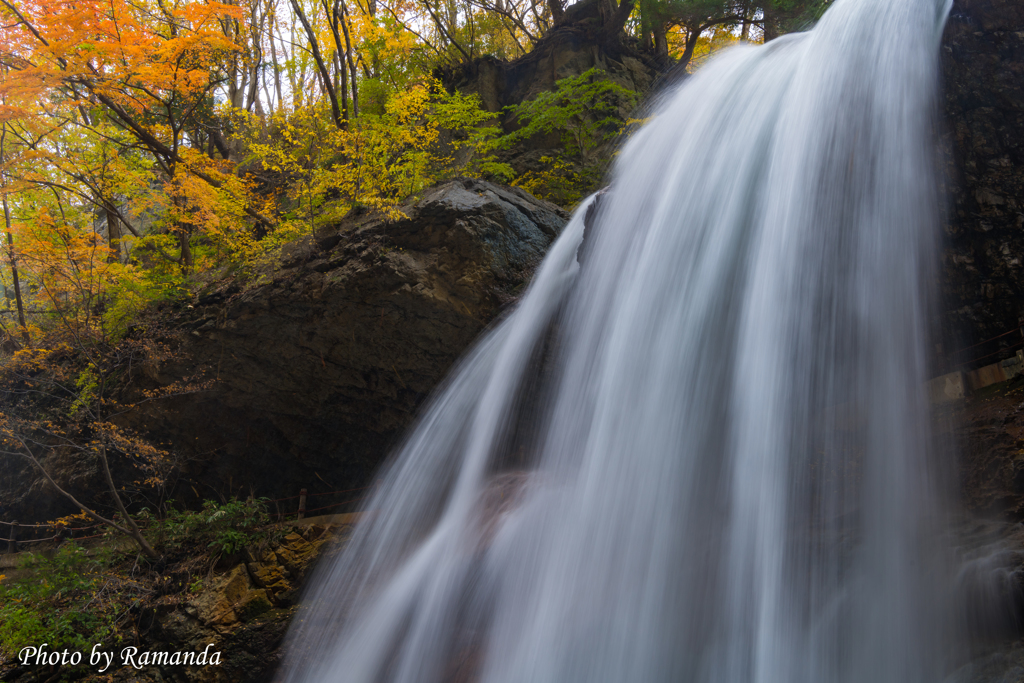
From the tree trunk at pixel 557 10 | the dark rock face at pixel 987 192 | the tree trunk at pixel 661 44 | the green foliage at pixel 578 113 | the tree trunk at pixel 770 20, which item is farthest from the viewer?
the tree trunk at pixel 661 44

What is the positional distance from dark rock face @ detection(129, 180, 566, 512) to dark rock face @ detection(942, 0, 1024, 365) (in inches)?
209

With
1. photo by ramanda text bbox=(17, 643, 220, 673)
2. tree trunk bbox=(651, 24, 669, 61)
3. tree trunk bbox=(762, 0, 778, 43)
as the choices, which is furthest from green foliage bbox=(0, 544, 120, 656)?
tree trunk bbox=(651, 24, 669, 61)

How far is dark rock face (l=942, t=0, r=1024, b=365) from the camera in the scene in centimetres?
478

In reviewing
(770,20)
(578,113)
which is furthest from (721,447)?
(770,20)

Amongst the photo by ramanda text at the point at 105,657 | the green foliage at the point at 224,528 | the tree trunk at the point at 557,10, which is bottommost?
the photo by ramanda text at the point at 105,657

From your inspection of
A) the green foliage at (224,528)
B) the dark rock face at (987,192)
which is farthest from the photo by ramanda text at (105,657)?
the dark rock face at (987,192)

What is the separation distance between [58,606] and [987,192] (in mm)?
12553

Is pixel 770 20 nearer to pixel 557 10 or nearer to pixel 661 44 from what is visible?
pixel 661 44

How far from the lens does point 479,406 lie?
743 centimetres

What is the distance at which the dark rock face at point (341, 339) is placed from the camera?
8.34 metres

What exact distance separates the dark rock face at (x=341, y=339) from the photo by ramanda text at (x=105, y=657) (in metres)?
3.41

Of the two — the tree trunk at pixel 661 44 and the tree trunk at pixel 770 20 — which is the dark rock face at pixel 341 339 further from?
the tree trunk at pixel 661 44

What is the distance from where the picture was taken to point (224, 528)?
8.56 metres

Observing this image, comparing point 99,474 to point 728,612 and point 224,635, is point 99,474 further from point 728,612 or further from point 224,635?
point 728,612
